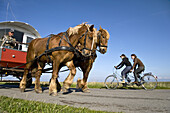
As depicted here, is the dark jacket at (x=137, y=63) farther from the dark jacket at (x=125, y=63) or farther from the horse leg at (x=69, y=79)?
the horse leg at (x=69, y=79)

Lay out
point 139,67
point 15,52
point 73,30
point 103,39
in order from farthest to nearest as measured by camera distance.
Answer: point 139,67, point 15,52, point 103,39, point 73,30

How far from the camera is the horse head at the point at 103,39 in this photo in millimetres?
5742

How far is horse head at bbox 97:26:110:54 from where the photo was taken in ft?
18.8

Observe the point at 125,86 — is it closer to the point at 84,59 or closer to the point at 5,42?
the point at 84,59

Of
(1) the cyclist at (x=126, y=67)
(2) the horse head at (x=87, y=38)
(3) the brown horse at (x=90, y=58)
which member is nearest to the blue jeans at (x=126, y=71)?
(1) the cyclist at (x=126, y=67)

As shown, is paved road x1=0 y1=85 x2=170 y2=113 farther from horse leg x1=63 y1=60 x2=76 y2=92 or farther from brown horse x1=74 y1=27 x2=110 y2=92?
brown horse x1=74 y1=27 x2=110 y2=92

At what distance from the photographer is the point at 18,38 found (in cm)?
826

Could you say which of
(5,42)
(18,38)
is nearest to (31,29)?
(18,38)

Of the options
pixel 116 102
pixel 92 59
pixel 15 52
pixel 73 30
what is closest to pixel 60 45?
pixel 73 30

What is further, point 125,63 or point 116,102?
point 125,63

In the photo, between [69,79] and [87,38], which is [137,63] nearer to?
[87,38]

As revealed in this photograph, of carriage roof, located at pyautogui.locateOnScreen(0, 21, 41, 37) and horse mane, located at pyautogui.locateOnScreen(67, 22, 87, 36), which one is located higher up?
carriage roof, located at pyautogui.locateOnScreen(0, 21, 41, 37)

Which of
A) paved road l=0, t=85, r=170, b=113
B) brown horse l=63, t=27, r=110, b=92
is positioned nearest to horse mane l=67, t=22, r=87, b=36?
brown horse l=63, t=27, r=110, b=92

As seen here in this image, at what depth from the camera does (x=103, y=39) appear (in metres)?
5.84
